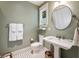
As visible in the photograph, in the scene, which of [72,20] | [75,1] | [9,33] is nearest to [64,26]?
[72,20]

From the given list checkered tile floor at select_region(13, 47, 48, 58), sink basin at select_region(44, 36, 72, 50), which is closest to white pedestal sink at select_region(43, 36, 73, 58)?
sink basin at select_region(44, 36, 72, 50)

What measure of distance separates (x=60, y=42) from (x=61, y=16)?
484mm

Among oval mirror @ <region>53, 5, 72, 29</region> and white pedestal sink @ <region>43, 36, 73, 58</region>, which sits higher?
oval mirror @ <region>53, 5, 72, 29</region>

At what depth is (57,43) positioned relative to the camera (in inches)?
70.1

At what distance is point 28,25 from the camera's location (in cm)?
197

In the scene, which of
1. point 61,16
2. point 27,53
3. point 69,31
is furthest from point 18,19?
point 69,31

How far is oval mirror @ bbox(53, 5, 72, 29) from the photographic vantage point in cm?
180

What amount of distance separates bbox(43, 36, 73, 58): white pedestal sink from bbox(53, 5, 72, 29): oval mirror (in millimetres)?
243

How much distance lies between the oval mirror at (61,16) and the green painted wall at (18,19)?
0.39 metres

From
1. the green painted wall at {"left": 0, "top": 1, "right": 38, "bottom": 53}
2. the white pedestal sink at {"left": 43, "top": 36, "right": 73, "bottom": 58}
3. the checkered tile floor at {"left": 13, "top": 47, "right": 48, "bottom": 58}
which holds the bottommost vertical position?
the checkered tile floor at {"left": 13, "top": 47, "right": 48, "bottom": 58}

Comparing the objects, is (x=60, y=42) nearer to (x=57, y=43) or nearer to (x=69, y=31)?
(x=57, y=43)

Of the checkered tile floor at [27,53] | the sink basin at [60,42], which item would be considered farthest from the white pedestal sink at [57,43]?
the checkered tile floor at [27,53]

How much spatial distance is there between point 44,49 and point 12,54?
24.2 inches

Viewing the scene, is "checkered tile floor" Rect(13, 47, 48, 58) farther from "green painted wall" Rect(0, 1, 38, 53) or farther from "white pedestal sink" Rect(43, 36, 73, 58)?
"white pedestal sink" Rect(43, 36, 73, 58)
